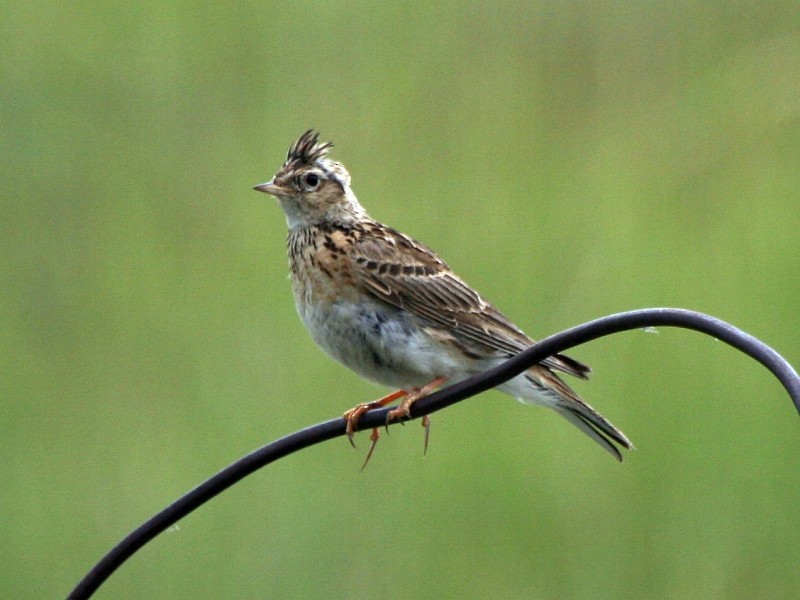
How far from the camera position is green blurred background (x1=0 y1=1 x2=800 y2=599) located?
6.61m

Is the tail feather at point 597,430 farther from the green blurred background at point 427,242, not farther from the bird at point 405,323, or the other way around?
the green blurred background at point 427,242

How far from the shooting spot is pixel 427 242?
7.34 m

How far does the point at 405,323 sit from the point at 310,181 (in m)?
0.91

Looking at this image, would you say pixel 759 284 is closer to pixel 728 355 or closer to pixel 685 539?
pixel 728 355

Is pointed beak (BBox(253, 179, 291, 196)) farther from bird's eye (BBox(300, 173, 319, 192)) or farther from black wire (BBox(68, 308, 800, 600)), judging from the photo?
black wire (BBox(68, 308, 800, 600))

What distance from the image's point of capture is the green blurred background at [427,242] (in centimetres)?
661

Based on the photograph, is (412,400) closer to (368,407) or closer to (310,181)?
(368,407)

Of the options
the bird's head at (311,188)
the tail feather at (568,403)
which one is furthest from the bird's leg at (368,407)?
the bird's head at (311,188)

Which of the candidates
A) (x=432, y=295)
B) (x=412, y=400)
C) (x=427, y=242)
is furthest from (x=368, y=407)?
(x=427, y=242)

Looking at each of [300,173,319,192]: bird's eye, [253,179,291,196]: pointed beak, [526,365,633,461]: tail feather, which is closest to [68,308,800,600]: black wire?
[526,365,633,461]: tail feather

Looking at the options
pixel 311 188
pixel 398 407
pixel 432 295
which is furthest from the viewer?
pixel 311 188

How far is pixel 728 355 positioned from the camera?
6910mm

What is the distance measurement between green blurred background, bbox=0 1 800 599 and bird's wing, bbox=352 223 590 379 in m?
1.30

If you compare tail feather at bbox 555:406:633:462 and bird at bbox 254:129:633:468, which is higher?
bird at bbox 254:129:633:468
